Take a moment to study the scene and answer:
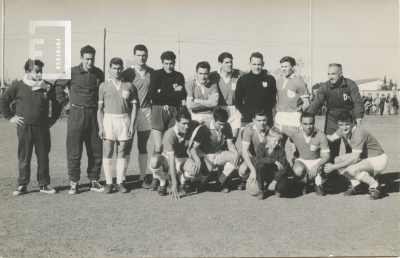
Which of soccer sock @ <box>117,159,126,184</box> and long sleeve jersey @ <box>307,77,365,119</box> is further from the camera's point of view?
long sleeve jersey @ <box>307,77,365,119</box>

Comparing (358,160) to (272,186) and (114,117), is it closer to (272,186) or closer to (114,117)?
(272,186)

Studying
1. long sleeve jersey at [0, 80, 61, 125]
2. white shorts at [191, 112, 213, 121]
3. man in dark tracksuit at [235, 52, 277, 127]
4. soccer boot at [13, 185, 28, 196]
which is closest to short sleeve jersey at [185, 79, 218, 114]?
white shorts at [191, 112, 213, 121]

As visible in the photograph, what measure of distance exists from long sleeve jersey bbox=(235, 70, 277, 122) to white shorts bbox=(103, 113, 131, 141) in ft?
6.13

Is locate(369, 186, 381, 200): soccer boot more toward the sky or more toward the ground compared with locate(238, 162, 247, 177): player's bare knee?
more toward the ground

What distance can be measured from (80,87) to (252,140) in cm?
274

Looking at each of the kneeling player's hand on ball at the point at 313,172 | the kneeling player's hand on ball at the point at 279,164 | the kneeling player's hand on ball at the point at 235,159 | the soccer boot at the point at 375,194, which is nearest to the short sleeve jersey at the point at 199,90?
the kneeling player's hand on ball at the point at 235,159

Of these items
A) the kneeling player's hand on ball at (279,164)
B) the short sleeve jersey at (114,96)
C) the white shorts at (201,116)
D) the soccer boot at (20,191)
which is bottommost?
the soccer boot at (20,191)

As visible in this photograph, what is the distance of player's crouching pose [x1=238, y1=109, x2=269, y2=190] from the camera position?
575 cm

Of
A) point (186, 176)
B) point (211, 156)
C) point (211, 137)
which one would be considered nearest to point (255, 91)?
point (211, 137)

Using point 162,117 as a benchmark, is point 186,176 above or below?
below

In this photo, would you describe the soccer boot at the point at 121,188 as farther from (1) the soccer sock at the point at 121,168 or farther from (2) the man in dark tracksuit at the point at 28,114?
(2) the man in dark tracksuit at the point at 28,114

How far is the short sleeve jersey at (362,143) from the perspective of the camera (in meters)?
5.59

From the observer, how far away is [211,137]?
19.7 ft

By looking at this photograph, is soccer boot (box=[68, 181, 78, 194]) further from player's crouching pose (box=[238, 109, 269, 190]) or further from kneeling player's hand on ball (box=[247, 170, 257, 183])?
kneeling player's hand on ball (box=[247, 170, 257, 183])
